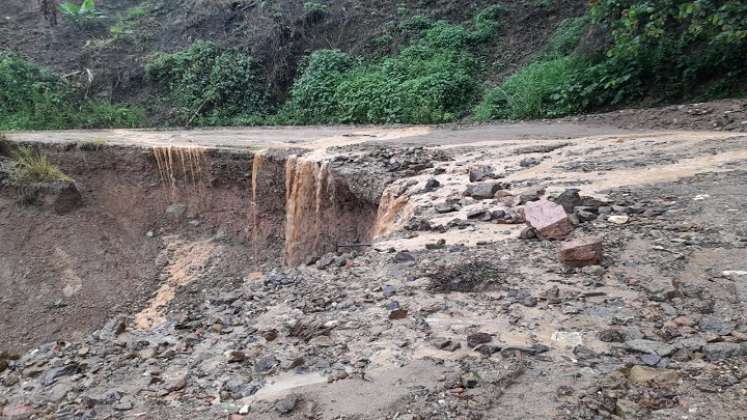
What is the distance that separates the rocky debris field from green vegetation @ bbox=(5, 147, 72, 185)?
6544mm

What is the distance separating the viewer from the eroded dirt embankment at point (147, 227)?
7777 millimetres

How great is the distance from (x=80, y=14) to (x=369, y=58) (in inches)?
437

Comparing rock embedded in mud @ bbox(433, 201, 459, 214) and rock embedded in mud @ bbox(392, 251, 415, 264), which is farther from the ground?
rock embedded in mud @ bbox(433, 201, 459, 214)

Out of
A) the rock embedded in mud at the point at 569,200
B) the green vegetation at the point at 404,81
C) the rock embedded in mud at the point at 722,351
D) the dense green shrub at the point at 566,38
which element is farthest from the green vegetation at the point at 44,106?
the rock embedded in mud at the point at 722,351

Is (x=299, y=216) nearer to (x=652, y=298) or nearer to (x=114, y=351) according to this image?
(x=114, y=351)

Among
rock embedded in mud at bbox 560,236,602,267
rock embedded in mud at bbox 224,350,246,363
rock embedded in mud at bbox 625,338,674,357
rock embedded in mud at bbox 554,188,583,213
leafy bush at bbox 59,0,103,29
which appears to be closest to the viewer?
rock embedded in mud at bbox 625,338,674,357

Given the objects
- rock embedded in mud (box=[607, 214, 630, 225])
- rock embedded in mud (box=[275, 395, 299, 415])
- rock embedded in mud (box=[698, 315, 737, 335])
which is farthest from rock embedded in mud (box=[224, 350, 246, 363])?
rock embedded in mud (box=[607, 214, 630, 225])

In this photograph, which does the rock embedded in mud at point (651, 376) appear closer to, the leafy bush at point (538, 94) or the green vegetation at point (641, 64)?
the green vegetation at point (641, 64)

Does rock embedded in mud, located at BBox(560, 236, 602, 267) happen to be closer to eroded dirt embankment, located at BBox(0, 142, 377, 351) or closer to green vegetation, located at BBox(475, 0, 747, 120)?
eroded dirt embankment, located at BBox(0, 142, 377, 351)

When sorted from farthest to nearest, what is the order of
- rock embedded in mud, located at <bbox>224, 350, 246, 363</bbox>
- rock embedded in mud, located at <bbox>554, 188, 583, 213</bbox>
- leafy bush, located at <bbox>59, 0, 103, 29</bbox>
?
leafy bush, located at <bbox>59, 0, 103, 29</bbox> < rock embedded in mud, located at <bbox>554, 188, 583, 213</bbox> < rock embedded in mud, located at <bbox>224, 350, 246, 363</bbox>

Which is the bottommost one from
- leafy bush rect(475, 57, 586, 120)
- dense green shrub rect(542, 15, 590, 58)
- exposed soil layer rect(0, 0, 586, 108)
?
leafy bush rect(475, 57, 586, 120)

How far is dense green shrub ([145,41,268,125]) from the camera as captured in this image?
46.4 ft

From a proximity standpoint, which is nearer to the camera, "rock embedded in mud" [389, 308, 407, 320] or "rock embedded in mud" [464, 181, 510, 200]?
"rock embedded in mud" [389, 308, 407, 320]

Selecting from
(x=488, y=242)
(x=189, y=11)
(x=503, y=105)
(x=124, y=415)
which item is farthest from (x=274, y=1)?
(x=124, y=415)
